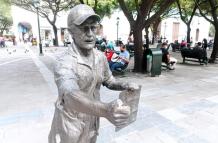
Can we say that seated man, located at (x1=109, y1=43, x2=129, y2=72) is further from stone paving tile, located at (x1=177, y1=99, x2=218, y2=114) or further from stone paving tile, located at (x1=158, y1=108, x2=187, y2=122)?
stone paving tile, located at (x1=158, y1=108, x2=187, y2=122)

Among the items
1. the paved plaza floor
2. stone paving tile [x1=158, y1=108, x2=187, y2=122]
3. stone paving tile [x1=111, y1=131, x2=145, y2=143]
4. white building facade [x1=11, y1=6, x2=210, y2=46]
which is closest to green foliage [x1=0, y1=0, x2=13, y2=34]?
white building facade [x1=11, y1=6, x2=210, y2=46]

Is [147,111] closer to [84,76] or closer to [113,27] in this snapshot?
[84,76]

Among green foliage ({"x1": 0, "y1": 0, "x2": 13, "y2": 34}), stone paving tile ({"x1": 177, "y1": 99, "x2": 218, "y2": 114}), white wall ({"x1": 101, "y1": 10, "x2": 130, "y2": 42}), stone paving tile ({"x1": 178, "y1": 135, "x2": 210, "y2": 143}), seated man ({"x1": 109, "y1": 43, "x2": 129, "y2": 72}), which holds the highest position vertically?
green foliage ({"x1": 0, "y1": 0, "x2": 13, "y2": 34})

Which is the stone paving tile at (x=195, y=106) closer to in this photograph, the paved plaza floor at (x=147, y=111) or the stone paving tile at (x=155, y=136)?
the paved plaza floor at (x=147, y=111)

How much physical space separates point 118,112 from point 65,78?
1.57 ft

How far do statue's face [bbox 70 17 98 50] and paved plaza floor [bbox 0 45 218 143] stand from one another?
9.50ft

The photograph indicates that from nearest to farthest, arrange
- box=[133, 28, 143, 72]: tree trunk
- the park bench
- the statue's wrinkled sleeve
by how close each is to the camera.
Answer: the statue's wrinkled sleeve → box=[133, 28, 143, 72]: tree trunk → the park bench

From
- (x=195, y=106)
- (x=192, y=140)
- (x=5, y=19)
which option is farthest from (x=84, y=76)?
(x=5, y=19)

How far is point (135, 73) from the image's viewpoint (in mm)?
10289

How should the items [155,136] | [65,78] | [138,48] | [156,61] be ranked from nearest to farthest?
1. [65,78]
2. [155,136]
3. [156,61]
4. [138,48]

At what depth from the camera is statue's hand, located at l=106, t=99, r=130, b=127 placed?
1335 mm

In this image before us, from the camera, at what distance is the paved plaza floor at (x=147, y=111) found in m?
4.52

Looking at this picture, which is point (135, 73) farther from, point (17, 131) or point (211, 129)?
point (17, 131)

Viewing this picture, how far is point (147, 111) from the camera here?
5750mm
